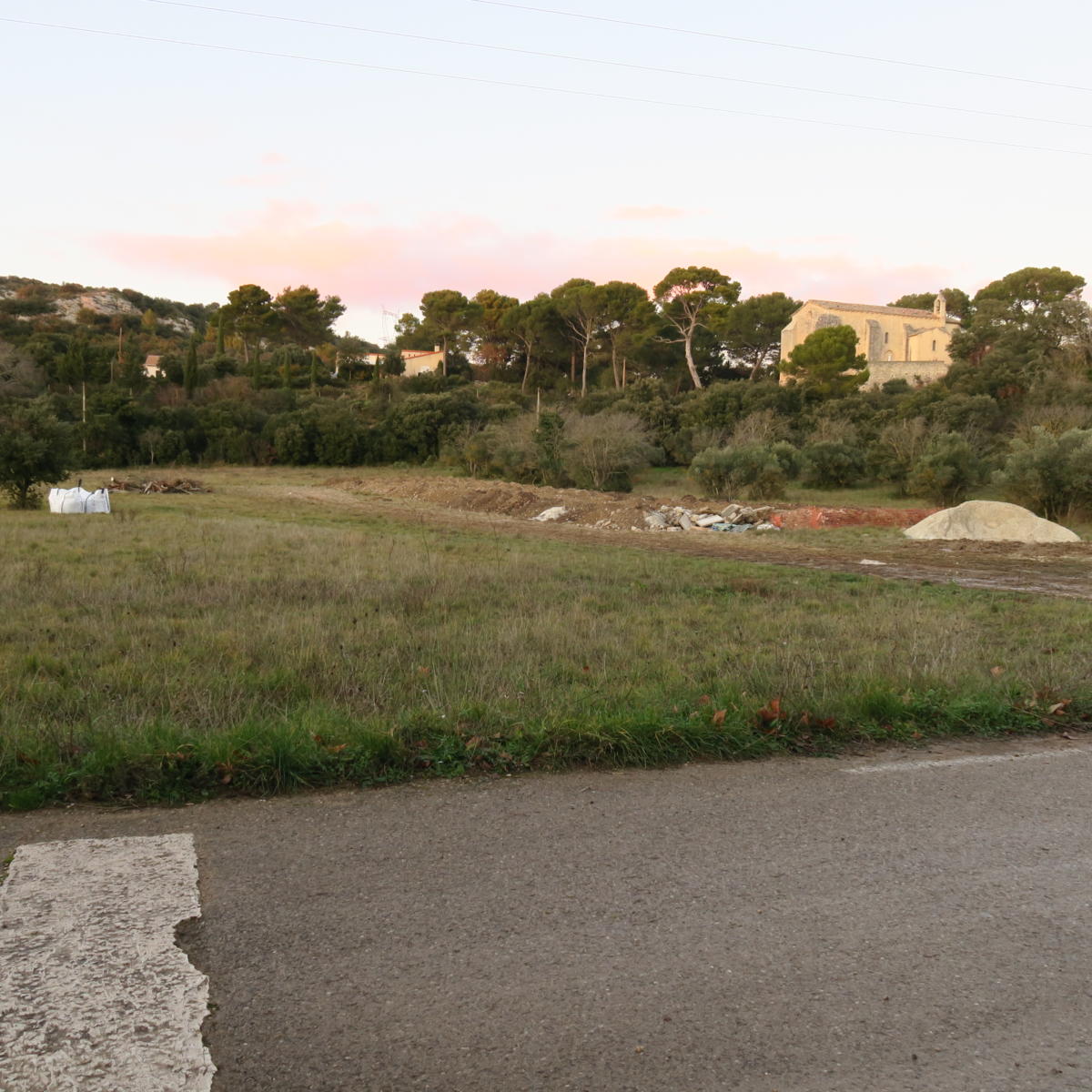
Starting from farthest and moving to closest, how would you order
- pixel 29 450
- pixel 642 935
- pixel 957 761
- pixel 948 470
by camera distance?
pixel 948 470
pixel 29 450
pixel 957 761
pixel 642 935

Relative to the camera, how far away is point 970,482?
121 ft

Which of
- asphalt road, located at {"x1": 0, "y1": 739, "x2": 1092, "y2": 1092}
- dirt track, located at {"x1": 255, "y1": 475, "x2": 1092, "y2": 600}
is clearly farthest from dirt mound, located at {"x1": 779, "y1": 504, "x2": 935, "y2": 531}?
asphalt road, located at {"x1": 0, "y1": 739, "x2": 1092, "y2": 1092}

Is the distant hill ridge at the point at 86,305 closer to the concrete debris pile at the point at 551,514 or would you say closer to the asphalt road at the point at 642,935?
the concrete debris pile at the point at 551,514

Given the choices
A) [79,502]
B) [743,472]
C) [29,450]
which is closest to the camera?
[79,502]

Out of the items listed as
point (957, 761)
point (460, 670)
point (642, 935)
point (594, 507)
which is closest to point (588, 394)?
point (594, 507)

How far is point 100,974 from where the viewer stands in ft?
9.46

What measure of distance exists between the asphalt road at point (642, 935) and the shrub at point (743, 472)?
33.1 m

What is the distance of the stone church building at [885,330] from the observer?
263ft

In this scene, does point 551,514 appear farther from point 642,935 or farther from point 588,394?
point 588,394

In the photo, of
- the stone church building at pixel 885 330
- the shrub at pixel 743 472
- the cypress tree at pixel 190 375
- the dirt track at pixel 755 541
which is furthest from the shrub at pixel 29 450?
the stone church building at pixel 885 330

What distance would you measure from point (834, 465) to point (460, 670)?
1564 inches

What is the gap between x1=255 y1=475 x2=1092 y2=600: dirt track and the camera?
17.9 metres

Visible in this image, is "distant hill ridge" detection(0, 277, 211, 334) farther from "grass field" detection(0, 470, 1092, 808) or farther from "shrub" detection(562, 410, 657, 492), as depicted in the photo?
"grass field" detection(0, 470, 1092, 808)

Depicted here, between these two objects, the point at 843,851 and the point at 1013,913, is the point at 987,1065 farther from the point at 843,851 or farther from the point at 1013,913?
the point at 843,851
